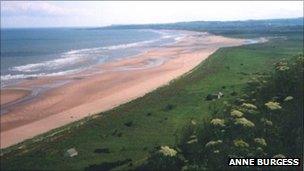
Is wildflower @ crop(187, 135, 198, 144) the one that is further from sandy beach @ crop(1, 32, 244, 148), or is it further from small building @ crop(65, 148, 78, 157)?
sandy beach @ crop(1, 32, 244, 148)

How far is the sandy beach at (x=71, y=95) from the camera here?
41844 millimetres

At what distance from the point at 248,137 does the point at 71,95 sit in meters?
36.2

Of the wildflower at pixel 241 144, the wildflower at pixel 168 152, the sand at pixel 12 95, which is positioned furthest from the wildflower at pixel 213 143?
the sand at pixel 12 95

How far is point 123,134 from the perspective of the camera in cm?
3197

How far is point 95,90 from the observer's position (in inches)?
2306

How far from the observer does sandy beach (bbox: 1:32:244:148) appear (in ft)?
137

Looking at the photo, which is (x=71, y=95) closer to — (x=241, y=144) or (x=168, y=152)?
(x=168, y=152)

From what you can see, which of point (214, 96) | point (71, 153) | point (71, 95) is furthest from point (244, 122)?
point (71, 95)

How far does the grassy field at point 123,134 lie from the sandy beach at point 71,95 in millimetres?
5350

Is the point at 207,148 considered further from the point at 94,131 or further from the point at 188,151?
the point at 94,131

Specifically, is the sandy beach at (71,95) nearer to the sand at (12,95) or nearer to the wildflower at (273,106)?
the sand at (12,95)

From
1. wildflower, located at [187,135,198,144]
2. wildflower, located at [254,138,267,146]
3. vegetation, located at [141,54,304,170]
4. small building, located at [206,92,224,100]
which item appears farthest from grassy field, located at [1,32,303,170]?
wildflower, located at [254,138,267,146]

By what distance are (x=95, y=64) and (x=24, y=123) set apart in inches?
1962

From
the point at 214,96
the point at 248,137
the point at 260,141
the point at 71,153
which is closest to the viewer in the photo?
the point at 260,141
